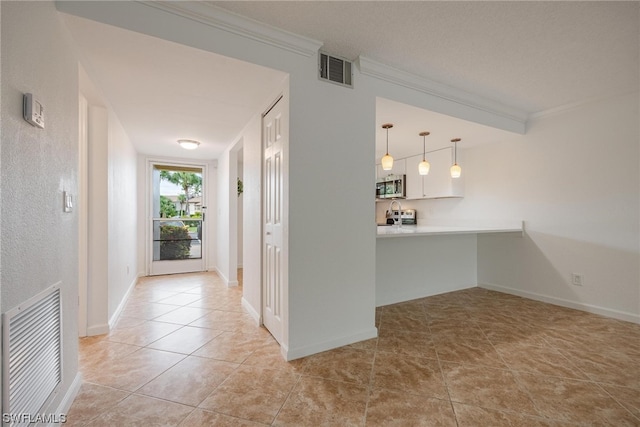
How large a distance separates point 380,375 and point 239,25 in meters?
2.54

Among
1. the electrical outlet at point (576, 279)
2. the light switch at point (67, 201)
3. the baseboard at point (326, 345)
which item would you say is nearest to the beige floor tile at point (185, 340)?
the baseboard at point (326, 345)

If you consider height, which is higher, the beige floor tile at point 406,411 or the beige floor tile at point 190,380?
the beige floor tile at point 190,380

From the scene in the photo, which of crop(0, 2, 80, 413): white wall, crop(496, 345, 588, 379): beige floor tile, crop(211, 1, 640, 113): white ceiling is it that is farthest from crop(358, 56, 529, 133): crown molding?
crop(496, 345, 588, 379): beige floor tile

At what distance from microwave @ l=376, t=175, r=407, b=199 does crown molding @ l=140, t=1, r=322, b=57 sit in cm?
330

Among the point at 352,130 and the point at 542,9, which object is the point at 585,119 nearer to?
the point at 542,9

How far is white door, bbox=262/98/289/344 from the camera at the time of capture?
2.22 metres

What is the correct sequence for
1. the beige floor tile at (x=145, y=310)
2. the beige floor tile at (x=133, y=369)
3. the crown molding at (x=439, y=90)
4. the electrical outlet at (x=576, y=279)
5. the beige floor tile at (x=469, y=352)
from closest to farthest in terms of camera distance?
the beige floor tile at (x=133, y=369) < the beige floor tile at (x=469, y=352) < the crown molding at (x=439, y=90) < the beige floor tile at (x=145, y=310) < the electrical outlet at (x=576, y=279)

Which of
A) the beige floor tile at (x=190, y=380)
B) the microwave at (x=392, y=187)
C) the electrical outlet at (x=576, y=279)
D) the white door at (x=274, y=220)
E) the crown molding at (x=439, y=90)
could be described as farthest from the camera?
the microwave at (x=392, y=187)

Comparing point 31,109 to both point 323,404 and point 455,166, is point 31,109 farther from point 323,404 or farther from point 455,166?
point 455,166

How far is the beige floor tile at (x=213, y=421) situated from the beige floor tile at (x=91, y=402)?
0.51 meters

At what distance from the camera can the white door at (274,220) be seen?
2221 mm

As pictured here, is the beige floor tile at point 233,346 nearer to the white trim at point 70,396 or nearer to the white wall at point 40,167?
the white trim at point 70,396

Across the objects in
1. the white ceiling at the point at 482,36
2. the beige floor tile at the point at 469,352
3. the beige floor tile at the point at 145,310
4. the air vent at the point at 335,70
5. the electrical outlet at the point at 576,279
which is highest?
the white ceiling at the point at 482,36

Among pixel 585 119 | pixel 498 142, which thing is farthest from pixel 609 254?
pixel 498 142
